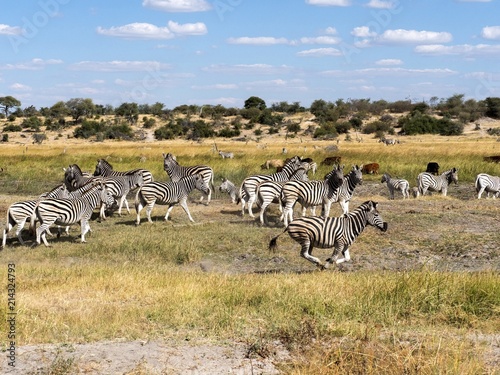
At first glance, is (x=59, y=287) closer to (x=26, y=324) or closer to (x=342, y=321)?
(x=26, y=324)

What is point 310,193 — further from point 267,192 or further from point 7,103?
point 7,103

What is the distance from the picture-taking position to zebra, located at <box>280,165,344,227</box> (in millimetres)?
15945

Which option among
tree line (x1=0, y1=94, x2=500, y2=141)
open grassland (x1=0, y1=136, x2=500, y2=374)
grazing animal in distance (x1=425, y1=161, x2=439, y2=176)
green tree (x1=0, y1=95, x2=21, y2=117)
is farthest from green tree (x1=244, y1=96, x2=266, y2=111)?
open grassland (x1=0, y1=136, x2=500, y2=374)

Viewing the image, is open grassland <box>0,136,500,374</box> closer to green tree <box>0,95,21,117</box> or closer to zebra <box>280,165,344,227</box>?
zebra <box>280,165,344,227</box>

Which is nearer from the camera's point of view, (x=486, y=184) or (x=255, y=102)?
(x=486, y=184)

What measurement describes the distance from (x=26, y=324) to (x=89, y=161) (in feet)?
87.3

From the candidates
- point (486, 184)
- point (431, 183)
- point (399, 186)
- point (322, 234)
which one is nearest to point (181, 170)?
point (399, 186)

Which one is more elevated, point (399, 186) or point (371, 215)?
point (371, 215)

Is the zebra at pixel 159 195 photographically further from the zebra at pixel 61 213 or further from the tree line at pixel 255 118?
the tree line at pixel 255 118

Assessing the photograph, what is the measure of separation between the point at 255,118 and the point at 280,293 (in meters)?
65.2

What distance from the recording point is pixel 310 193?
16.1 metres

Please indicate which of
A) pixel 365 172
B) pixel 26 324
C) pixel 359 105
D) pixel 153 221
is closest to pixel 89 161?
pixel 365 172

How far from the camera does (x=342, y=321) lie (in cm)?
724

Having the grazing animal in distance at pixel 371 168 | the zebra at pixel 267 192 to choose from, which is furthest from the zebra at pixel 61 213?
the grazing animal in distance at pixel 371 168
